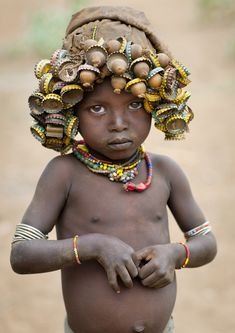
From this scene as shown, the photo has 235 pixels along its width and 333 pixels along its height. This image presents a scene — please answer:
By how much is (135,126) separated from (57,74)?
1.33ft

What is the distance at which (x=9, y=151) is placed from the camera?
8430 mm

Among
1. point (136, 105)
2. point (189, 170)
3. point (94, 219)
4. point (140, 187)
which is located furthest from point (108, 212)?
point (189, 170)

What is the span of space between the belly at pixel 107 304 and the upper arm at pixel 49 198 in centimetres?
28

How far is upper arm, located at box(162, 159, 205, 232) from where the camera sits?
3.14 m

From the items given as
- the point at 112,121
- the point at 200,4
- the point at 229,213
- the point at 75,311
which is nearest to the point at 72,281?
the point at 75,311

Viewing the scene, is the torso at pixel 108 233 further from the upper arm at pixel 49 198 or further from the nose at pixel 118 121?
the nose at pixel 118 121

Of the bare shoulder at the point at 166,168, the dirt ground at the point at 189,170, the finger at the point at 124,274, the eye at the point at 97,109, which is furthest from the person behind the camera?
the dirt ground at the point at 189,170

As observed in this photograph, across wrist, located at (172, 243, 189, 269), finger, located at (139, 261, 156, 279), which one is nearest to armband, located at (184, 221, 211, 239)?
wrist, located at (172, 243, 189, 269)

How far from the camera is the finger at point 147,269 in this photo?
2.81 m

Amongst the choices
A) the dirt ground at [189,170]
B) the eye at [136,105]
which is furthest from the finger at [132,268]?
the dirt ground at [189,170]

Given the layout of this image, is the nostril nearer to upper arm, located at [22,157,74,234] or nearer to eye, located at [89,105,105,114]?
eye, located at [89,105,105,114]

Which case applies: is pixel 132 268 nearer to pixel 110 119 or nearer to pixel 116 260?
pixel 116 260

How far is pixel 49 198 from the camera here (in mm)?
2904

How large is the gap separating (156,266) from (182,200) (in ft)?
1.54
